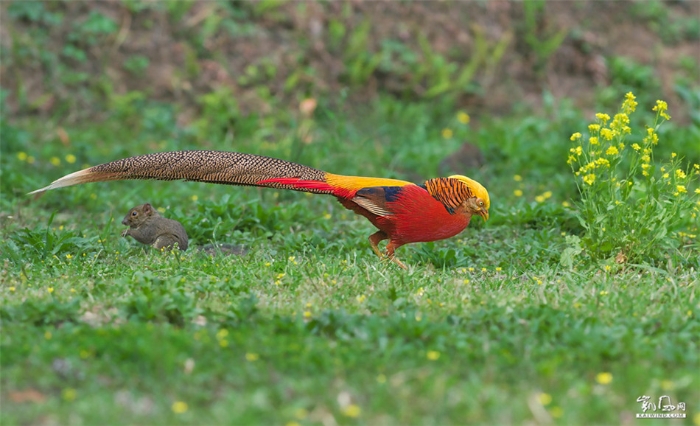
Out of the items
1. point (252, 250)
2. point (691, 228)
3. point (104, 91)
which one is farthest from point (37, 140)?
point (691, 228)

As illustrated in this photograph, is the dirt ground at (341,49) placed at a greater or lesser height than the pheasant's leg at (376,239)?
greater

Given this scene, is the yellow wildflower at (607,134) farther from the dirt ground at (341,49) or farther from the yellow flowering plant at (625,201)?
the dirt ground at (341,49)

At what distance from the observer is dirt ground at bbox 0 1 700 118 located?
9.88 meters

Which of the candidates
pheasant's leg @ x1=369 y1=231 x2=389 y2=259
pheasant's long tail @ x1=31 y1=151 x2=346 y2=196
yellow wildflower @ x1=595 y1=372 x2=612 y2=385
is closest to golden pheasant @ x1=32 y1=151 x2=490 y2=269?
pheasant's long tail @ x1=31 y1=151 x2=346 y2=196

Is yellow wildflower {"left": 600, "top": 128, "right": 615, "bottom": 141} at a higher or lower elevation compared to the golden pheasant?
higher

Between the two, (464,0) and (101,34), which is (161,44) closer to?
(101,34)

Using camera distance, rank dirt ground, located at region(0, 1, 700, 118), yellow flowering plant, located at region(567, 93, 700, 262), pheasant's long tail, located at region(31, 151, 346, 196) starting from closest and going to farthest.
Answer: yellow flowering plant, located at region(567, 93, 700, 262) < pheasant's long tail, located at region(31, 151, 346, 196) < dirt ground, located at region(0, 1, 700, 118)

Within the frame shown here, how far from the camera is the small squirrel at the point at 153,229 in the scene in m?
5.82

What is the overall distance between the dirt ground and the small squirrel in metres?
4.12
